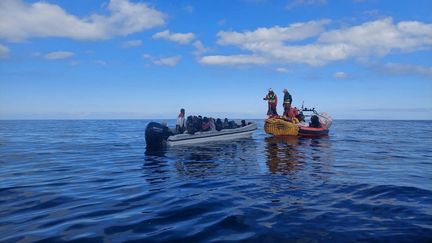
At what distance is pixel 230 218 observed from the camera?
18.5ft

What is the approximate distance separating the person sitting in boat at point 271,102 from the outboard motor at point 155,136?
34.2 feet

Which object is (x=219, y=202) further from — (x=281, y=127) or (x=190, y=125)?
(x=281, y=127)

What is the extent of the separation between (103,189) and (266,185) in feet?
14.4

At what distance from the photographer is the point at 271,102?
24.7m

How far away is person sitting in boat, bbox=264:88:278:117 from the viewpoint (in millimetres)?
24328

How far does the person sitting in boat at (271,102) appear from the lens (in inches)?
958

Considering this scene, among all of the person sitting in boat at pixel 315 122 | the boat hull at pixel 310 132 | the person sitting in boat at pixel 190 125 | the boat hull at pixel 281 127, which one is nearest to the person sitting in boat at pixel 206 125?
the person sitting in boat at pixel 190 125

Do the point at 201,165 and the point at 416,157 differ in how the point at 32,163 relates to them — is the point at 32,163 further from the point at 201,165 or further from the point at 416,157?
the point at 416,157

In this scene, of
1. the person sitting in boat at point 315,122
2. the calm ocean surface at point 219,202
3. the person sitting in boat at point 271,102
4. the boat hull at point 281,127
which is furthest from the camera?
the person sitting in boat at point 315,122

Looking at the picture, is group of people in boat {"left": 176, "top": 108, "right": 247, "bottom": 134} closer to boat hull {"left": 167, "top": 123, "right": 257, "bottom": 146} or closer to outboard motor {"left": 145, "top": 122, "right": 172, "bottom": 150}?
boat hull {"left": 167, "top": 123, "right": 257, "bottom": 146}

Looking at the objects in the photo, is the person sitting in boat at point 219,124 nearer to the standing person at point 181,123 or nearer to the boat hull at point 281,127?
the standing person at point 181,123

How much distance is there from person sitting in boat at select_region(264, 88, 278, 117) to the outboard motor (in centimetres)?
1043

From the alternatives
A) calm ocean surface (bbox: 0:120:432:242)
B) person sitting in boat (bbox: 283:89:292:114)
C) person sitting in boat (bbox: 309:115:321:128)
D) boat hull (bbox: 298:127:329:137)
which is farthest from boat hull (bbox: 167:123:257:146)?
calm ocean surface (bbox: 0:120:432:242)

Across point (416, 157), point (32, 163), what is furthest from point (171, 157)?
point (416, 157)
